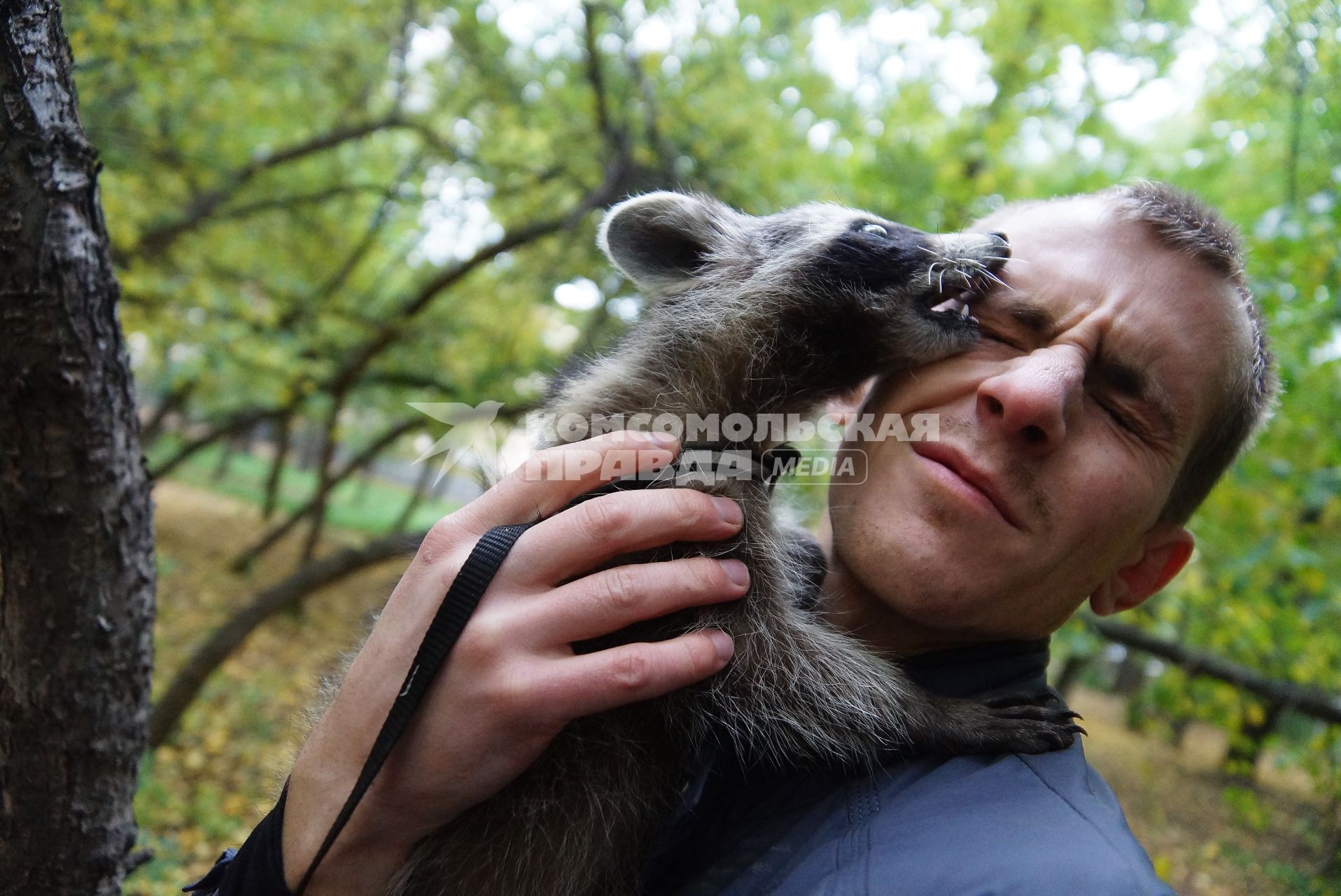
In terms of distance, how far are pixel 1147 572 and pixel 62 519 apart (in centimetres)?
297

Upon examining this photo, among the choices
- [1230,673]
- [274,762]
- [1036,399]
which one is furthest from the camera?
[1230,673]

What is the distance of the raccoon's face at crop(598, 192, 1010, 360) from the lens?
7.39 feet

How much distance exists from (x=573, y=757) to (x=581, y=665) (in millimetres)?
536

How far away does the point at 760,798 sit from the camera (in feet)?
6.40

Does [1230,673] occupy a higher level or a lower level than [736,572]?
lower

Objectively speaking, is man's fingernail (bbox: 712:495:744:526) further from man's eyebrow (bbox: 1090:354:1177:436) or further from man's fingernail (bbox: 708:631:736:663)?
man's eyebrow (bbox: 1090:354:1177:436)

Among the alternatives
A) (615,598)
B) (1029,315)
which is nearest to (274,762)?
(615,598)

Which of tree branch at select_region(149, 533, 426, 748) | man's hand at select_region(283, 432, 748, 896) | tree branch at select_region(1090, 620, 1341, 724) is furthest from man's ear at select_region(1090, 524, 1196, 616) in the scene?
tree branch at select_region(149, 533, 426, 748)

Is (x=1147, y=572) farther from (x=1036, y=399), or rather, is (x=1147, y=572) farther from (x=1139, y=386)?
(x=1036, y=399)

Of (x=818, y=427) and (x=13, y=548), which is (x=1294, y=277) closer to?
(x=818, y=427)

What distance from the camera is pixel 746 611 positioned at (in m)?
2.21

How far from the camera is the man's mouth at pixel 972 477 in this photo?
70.2 inches

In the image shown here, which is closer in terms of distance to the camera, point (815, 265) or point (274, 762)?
point (815, 265)

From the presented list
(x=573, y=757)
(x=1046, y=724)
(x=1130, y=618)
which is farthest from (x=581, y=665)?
(x=1130, y=618)
